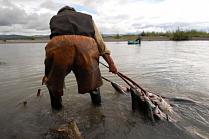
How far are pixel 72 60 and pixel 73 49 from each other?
9.0 inches

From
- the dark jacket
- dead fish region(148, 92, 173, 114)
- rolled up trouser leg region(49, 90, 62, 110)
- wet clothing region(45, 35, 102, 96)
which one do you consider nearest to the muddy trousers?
rolled up trouser leg region(49, 90, 62, 110)

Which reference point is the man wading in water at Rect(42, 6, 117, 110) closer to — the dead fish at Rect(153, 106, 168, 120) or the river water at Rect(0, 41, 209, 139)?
the river water at Rect(0, 41, 209, 139)

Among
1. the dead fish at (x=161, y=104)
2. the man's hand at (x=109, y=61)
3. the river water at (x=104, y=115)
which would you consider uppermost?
the man's hand at (x=109, y=61)

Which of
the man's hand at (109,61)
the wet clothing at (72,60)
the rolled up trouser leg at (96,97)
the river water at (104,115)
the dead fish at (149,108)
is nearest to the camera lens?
the wet clothing at (72,60)

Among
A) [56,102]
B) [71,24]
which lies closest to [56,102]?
[56,102]

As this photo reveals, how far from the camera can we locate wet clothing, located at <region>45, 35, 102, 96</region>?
5.26 meters

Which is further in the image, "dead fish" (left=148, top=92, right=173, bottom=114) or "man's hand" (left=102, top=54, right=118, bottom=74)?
"dead fish" (left=148, top=92, right=173, bottom=114)

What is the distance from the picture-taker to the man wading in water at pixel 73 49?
528 centimetres

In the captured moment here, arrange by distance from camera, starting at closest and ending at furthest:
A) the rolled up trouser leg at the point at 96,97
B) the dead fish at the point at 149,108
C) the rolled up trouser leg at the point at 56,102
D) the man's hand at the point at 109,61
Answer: the man's hand at the point at 109,61 < the dead fish at the point at 149,108 < the rolled up trouser leg at the point at 56,102 < the rolled up trouser leg at the point at 96,97

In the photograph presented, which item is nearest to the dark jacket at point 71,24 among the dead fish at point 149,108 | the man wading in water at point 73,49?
the man wading in water at point 73,49

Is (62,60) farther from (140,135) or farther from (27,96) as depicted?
(27,96)

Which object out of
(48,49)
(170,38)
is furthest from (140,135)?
(170,38)

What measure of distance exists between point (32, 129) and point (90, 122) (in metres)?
1.30

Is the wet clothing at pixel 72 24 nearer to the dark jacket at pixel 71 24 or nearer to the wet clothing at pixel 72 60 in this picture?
the dark jacket at pixel 71 24
